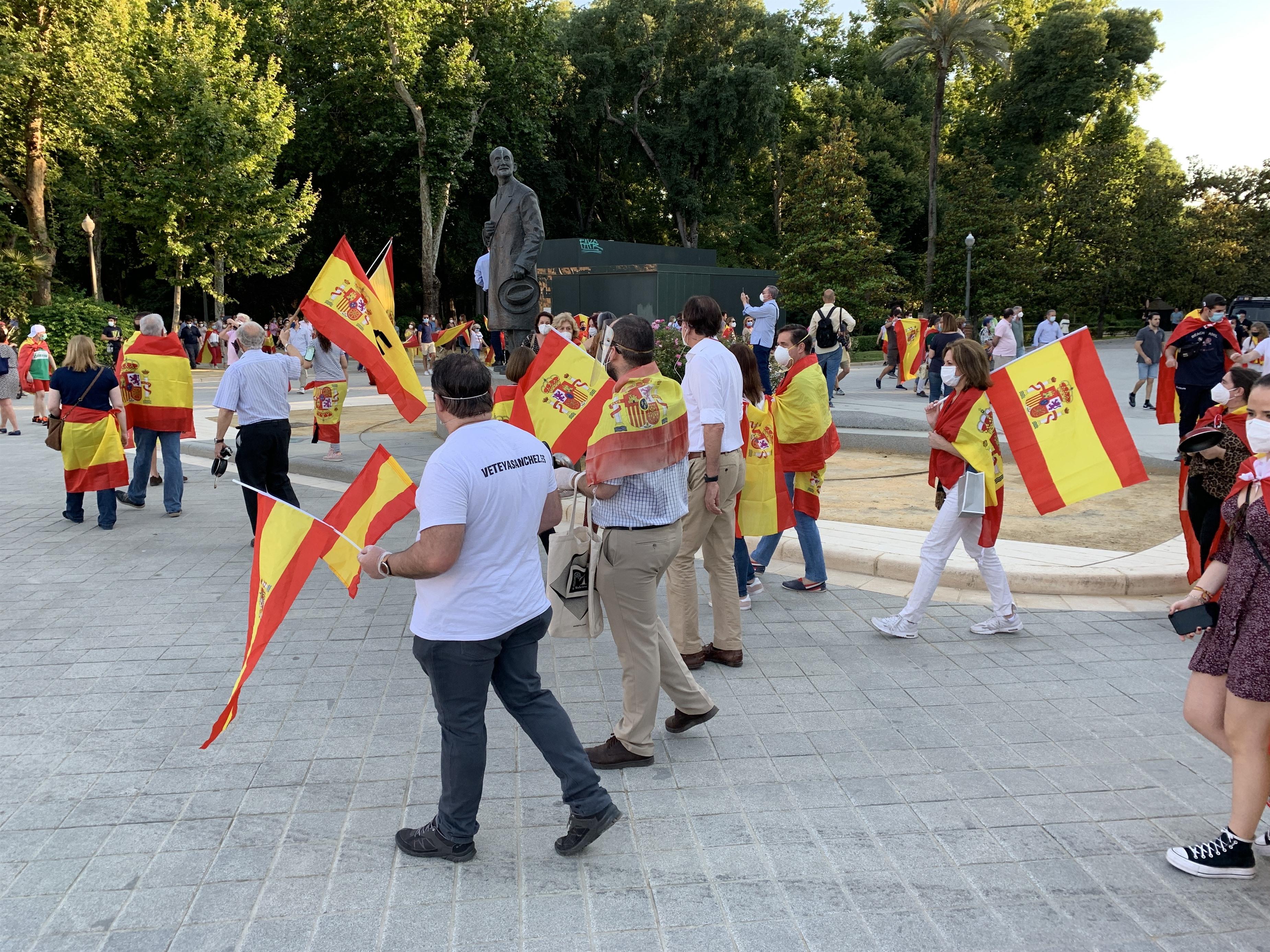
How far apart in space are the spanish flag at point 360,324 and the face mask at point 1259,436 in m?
4.29

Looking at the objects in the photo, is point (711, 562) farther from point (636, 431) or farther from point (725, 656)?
point (636, 431)

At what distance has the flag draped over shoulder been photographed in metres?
5.75

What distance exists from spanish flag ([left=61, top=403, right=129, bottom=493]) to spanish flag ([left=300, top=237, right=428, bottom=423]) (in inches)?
159

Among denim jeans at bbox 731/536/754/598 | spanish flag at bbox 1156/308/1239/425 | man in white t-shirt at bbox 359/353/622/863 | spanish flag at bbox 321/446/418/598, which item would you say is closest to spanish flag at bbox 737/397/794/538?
denim jeans at bbox 731/536/754/598

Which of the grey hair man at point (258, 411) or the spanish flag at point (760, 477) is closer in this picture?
the spanish flag at point (760, 477)

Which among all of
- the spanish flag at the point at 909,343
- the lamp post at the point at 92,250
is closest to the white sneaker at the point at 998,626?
the spanish flag at the point at 909,343

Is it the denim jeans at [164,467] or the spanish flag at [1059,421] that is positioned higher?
the spanish flag at [1059,421]

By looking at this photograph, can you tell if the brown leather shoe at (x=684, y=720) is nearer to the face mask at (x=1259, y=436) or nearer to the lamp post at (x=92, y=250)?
the face mask at (x=1259, y=436)

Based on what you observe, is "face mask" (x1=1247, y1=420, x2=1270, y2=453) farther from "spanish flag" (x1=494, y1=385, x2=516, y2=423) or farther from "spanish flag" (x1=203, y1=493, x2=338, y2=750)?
"spanish flag" (x1=494, y1=385, x2=516, y2=423)

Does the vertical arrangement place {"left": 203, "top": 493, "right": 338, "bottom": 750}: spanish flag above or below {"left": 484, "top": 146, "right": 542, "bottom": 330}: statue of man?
below

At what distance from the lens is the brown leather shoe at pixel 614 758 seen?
4.30 meters

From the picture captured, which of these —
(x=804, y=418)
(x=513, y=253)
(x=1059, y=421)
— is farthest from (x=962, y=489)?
(x=513, y=253)

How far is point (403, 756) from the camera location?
442cm

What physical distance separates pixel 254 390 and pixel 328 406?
15.5 feet
